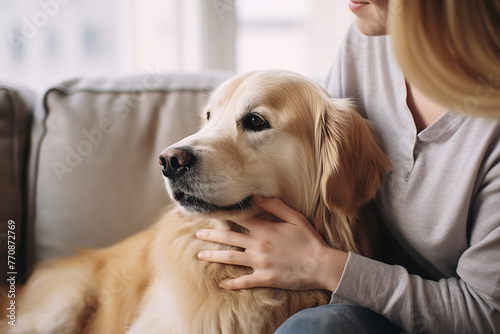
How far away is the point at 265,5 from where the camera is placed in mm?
2494

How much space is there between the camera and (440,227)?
3.04ft

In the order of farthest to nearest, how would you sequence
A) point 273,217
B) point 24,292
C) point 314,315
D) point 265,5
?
point 265,5 → point 24,292 → point 273,217 → point 314,315

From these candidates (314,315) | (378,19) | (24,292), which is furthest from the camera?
(24,292)

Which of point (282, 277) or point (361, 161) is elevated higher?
point (361, 161)

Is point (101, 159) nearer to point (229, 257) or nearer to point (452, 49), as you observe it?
point (229, 257)

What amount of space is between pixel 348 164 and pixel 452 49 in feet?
1.09

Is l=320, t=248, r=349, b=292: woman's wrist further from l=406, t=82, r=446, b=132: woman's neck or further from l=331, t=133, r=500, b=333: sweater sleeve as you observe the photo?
l=406, t=82, r=446, b=132: woman's neck

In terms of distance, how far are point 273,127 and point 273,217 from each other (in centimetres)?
23

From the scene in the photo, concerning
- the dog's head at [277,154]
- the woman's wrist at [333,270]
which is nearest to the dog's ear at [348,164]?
the dog's head at [277,154]

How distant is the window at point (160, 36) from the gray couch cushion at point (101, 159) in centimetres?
25

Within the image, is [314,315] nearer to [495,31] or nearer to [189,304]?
[189,304]

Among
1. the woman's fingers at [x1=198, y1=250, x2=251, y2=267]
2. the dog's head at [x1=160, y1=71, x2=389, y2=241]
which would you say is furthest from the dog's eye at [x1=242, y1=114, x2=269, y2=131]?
the woman's fingers at [x1=198, y1=250, x2=251, y2=267]

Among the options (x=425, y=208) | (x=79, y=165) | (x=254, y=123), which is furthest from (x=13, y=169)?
(x=425, y=208)

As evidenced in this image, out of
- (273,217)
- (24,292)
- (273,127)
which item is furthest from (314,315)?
(24,292)
